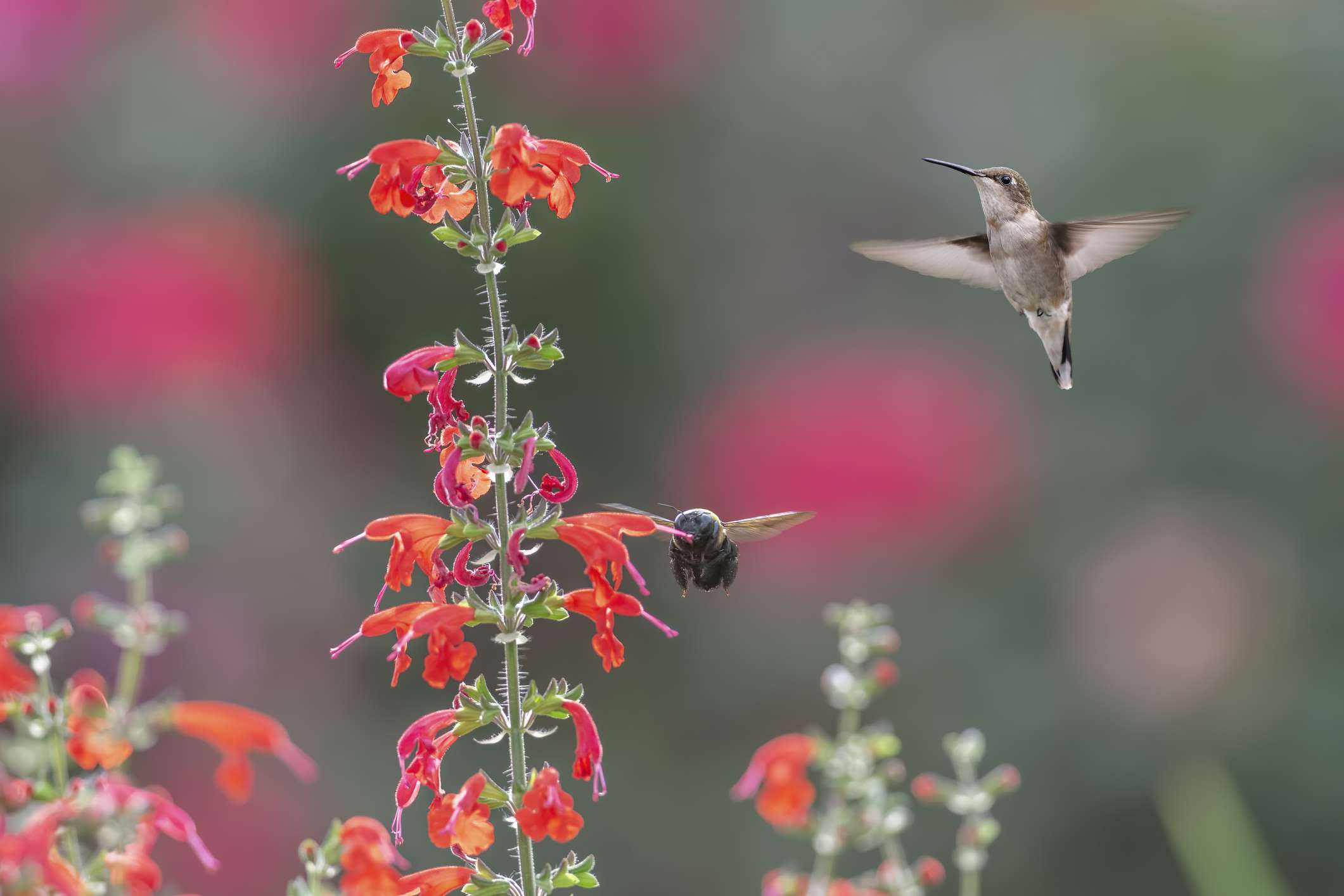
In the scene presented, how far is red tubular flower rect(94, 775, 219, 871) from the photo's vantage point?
4.24 feet

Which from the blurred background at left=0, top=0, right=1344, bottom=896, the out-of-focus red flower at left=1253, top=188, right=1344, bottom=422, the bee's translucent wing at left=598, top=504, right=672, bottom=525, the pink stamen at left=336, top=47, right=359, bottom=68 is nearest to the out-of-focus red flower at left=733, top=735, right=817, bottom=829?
the bee's translucent wing at left=598, top=504, right=672, bottom=525

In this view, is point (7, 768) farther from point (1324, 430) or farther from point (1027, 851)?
point (1324, 430)

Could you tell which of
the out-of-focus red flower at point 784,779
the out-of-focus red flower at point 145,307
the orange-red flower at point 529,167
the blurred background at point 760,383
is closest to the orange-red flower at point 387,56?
the orange-red flower at point 529,167

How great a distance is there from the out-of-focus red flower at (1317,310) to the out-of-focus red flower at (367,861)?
174 inches

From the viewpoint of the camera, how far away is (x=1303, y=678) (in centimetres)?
479

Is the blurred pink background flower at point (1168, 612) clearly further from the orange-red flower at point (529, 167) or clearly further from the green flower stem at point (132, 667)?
the orange-red flower at point (529, 167)

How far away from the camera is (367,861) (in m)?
1.27

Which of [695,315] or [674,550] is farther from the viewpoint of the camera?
[695,315]

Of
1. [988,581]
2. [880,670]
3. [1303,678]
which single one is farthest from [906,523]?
[880,670]

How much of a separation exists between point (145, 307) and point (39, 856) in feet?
13.2

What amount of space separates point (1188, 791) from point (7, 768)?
331 cm

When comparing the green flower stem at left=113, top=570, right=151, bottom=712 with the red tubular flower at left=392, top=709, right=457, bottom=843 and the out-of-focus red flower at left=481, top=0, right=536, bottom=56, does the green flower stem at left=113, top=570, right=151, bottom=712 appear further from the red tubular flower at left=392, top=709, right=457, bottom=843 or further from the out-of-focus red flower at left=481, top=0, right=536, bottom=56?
the out-of-focus red flower at left=481, top=0, right=536, bottom=56

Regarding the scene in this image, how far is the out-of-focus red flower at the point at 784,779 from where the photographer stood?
6.19 ft

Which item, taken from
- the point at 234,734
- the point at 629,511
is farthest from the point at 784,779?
the point at 234,734
